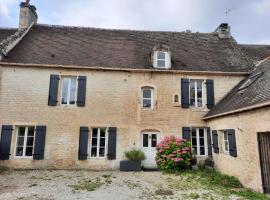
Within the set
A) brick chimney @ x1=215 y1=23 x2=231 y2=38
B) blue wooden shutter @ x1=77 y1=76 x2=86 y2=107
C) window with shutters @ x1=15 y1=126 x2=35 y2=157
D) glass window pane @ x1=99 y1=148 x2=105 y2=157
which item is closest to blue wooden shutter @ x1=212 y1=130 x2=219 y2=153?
glass window pane @ x1=99 y1=148 x2=105 y2=157

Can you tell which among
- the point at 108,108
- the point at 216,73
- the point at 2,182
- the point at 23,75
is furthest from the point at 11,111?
the point at 216,73

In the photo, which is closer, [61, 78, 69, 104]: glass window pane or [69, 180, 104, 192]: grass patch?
[69, 180, 104, 192]: grass patch

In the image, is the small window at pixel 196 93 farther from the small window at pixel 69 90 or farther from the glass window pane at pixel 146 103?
the small window at pixel 69 90

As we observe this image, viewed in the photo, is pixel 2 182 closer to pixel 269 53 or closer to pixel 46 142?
pixel 46 142

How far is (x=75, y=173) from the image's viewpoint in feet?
34.7

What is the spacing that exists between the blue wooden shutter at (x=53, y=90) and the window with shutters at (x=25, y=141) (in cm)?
165

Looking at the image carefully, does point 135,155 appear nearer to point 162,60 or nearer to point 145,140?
point 145,140

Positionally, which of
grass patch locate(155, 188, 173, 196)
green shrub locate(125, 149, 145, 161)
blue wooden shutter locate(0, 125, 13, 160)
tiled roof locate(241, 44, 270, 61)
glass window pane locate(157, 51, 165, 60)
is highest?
tiled roof locate(241, 44, 270, 61)

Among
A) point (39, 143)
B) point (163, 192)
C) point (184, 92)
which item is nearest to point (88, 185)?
point (163, 192)

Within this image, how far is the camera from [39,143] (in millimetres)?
11438

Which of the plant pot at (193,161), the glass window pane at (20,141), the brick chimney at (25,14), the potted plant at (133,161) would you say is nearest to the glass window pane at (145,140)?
the potted plant at (133,161)

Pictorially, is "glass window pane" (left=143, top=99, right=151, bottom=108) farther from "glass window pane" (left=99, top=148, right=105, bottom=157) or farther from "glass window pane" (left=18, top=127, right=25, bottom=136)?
"glass window pane" (left=18, top=127, right=25, bottom=136)

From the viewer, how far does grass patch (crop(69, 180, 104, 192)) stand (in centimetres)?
793

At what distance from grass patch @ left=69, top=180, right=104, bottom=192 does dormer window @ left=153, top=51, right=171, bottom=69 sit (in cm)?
728
